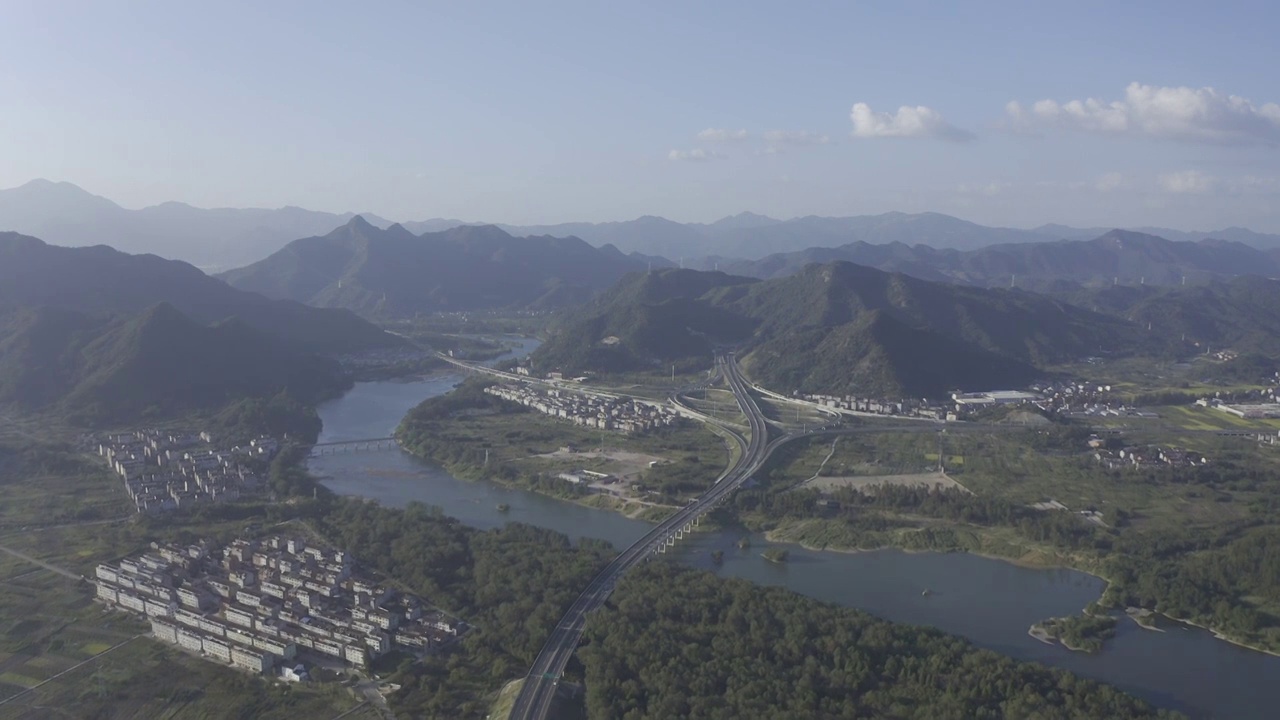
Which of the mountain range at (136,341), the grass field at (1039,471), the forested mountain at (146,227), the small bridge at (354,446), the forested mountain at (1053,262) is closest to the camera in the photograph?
the grass field at (1039,471)

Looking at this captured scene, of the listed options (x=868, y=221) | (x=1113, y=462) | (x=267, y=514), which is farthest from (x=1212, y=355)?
(x=868, y=221)

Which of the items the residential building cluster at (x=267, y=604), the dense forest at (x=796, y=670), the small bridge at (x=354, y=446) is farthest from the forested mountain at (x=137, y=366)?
the dense forest at (x=796, y=670)

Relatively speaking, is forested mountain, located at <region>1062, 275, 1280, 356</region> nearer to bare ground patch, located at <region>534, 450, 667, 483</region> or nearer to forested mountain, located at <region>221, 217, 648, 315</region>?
forested mountain, located at <region>221, 217, 648, 315</region>

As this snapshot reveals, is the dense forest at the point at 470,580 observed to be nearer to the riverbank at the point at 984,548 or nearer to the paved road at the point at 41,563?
the riverbank at the point at 984,548

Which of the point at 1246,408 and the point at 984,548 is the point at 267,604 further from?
the point at 1246,408

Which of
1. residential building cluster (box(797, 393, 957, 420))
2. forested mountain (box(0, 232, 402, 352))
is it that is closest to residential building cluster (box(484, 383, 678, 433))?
residential building cluster (box(797, 393, 957, 420))

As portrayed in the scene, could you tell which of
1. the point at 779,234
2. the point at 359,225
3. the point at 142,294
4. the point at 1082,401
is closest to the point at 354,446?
the point at 142,294

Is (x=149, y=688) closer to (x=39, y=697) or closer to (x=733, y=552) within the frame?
(x=39, y=697)
